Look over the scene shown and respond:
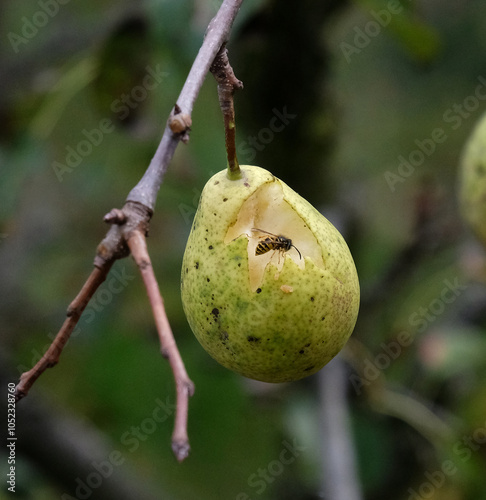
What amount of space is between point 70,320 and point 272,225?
1.39ft

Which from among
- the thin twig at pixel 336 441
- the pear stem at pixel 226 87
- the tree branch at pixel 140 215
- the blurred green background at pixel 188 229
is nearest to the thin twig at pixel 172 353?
the tree branch at pixel 140 215

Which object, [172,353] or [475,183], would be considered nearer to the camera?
[172,353]

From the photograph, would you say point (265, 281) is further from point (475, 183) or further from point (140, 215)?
point (475, 183)

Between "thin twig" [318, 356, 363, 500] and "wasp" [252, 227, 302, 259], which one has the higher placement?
"wasp" [252, 227, 302, 259]

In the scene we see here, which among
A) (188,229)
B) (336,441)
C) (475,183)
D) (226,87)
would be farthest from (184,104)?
(188,229)

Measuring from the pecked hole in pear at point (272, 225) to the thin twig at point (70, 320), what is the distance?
30 centimetres

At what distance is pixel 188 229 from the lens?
2.40 meters

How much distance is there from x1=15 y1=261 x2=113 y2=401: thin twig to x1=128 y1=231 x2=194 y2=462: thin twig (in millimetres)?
52

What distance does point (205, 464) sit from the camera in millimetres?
2609

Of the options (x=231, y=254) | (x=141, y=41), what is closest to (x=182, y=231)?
(x=141, y=41)

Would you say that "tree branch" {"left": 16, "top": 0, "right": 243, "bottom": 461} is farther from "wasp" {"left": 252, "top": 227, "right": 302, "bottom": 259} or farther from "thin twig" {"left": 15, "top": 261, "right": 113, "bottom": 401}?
"wasp" {"left": 252, "top": 227, "right": 302, "bottom": 259}

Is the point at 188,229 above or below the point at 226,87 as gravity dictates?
above

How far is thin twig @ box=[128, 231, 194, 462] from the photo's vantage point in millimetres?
709

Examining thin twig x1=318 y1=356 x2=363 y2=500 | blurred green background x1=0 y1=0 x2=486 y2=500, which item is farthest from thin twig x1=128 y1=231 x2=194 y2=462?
thin twig x1=318 y1=356 x2=363 y2=500
